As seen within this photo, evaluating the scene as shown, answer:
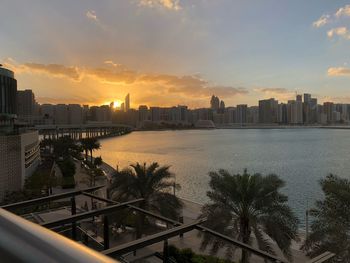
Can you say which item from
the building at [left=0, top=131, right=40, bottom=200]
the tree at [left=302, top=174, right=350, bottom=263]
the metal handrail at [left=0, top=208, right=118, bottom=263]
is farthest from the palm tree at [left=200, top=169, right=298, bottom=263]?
the building at [left=0, top=131, right=40, bottom=200]

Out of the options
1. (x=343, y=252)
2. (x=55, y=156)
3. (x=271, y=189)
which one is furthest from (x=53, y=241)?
(x=55, y=156)

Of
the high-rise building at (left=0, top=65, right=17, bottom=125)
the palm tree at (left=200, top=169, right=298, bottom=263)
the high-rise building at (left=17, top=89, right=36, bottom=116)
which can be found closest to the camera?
the palm tree at (left=200, top=169, right=298, bottom=263)

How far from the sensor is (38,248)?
798 millimetres

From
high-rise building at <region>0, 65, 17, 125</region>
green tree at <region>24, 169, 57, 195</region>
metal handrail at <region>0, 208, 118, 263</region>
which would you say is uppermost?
high-rise building at <region>0, 65, 17, 125</region>

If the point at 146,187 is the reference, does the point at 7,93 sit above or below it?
above

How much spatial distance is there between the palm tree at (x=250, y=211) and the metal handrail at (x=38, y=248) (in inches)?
457

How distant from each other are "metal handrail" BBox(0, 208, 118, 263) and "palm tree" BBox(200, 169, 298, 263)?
457 inches

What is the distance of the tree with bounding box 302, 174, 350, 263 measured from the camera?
34.7ft

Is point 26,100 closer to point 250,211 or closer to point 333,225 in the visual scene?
point 250,211

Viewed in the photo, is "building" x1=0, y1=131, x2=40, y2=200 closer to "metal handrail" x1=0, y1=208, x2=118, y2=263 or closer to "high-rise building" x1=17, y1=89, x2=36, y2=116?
"metal handrail" x1=0, y1=208, x2=118, y2=263

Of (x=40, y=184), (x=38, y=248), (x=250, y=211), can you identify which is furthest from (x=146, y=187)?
(x=38, y=248)

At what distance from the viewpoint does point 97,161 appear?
41812mm

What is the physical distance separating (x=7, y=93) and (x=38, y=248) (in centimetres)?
4342

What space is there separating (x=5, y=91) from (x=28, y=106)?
84.1 m
